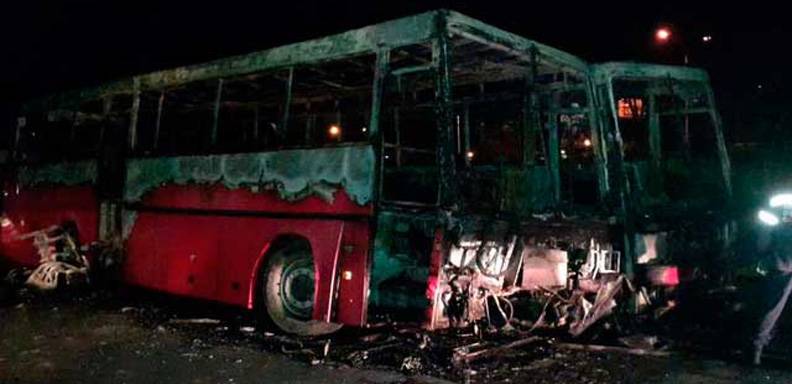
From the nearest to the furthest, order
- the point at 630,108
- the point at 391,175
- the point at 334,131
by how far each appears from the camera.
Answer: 1. the point at 630,108
2. the point at 391,175
3. the point at 334,131

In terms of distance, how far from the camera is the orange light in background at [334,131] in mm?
9398

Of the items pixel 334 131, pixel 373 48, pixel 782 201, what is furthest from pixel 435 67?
pixel 782 201

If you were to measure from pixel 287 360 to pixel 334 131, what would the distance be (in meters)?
4.72

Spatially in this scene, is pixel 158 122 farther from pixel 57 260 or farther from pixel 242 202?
pixel 57 260

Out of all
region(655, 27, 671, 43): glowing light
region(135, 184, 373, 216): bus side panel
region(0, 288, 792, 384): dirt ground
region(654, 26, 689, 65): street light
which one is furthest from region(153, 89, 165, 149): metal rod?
region(655, 27, 671, 43): glowing light

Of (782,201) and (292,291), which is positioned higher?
(782,201)

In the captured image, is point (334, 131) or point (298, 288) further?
point (334, 131)

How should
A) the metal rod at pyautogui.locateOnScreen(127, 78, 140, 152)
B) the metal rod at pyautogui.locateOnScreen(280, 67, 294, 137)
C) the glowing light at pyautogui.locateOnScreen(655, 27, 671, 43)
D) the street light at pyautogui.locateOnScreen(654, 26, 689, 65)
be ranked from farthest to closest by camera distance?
the glowing light at pyautogui.locateOnScreen(655, 27, 671, 43), the street light at pyautogui.locateOnScreen(654, 26, 689, 65), the metal rod at pyautogui.locateOnScreen(127, 78, 140, 152), the metal rod at pyautogui.locateOnScreen(280, 67, 294, 137)

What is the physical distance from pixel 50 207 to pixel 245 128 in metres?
3.85

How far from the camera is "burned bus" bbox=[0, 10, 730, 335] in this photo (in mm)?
5629

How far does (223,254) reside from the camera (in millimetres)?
6996

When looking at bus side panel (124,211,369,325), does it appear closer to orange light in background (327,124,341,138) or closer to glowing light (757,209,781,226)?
orange light in background (327,124,341,138)

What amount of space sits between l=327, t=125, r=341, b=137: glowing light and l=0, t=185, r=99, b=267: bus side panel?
3.77 meters

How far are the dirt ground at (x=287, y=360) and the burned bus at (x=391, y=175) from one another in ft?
1.25
